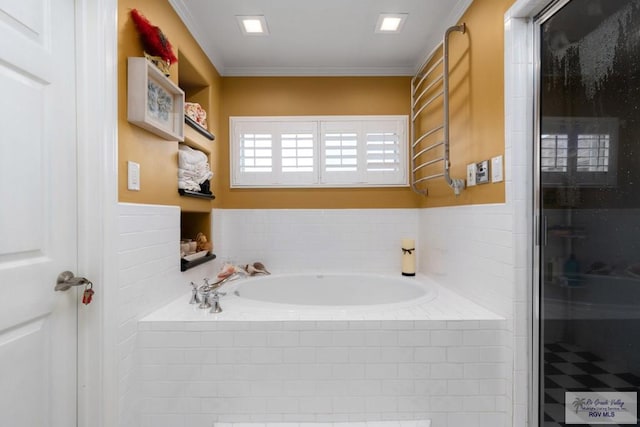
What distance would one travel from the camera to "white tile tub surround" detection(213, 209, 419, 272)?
264 centimetres

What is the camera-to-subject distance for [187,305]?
161 cm

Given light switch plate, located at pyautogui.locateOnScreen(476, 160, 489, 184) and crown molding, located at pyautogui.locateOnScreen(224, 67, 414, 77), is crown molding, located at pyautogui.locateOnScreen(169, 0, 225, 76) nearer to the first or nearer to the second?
A: crown molding, located at pyautogui.locateOnScreen(224, 67, 414, 77)

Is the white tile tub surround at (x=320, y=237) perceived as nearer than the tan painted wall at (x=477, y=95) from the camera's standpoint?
No

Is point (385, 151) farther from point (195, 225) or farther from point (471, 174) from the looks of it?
point (195, 225)

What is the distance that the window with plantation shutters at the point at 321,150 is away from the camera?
2623 millimetres

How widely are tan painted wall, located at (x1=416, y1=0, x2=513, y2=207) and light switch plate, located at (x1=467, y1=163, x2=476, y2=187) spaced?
0.03 m

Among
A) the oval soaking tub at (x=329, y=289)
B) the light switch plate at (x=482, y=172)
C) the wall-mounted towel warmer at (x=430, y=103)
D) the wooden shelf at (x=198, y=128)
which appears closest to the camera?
the light switch plate at (x=482, y=172)

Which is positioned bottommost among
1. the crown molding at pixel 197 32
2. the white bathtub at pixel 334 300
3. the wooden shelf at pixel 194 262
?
the white bathtub at pixel 334 300

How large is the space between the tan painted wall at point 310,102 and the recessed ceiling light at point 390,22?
1.92ft

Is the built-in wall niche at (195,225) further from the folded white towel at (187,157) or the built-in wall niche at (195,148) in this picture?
the folded white towel at (187,157)

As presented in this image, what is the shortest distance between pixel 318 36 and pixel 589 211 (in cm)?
191

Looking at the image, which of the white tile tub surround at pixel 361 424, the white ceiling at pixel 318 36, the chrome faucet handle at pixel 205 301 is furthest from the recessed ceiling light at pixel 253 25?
the white tile tub surround at pixel 361 424

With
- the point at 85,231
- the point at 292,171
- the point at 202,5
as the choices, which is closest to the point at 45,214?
the point at 85,231

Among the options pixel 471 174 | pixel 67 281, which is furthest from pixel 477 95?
pixel 67 281
